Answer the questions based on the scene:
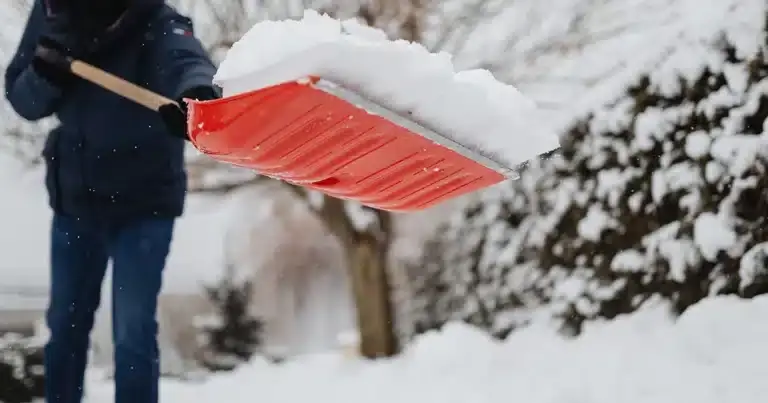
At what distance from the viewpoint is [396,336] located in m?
3.50

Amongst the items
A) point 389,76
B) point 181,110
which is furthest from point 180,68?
point 389,76

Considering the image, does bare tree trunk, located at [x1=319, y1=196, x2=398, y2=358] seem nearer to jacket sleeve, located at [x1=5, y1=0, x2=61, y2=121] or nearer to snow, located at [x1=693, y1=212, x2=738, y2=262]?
snow, located at [x1=693, y1=212, x2=738, y2=262]

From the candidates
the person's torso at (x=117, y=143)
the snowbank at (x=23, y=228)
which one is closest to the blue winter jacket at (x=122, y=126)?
the person's torso at (x=117, y=143)

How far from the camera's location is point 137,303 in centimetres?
141

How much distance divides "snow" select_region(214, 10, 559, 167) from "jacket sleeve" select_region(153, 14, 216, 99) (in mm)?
476

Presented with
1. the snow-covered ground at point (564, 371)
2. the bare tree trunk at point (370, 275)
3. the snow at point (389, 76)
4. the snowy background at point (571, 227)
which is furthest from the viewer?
the bare tree trunk at point (370, 275)

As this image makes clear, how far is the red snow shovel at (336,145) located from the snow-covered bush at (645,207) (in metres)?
1.06

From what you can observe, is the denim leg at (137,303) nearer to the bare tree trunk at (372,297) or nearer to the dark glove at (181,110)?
the dark glove at (181,110)

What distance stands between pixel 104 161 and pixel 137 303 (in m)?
0.30

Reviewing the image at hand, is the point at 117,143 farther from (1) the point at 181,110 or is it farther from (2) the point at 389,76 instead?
(2) the point at 389,76

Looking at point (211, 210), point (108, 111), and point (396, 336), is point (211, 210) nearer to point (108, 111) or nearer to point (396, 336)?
point (396, 336)

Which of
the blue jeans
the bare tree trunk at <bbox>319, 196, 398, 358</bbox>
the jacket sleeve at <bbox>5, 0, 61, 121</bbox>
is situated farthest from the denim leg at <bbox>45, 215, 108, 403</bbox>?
the bare tree trunk at <bbox>319, 196, 398, 358</bbox>

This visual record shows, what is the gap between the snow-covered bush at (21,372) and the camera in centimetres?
199

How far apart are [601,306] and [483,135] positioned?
5.25 ft
